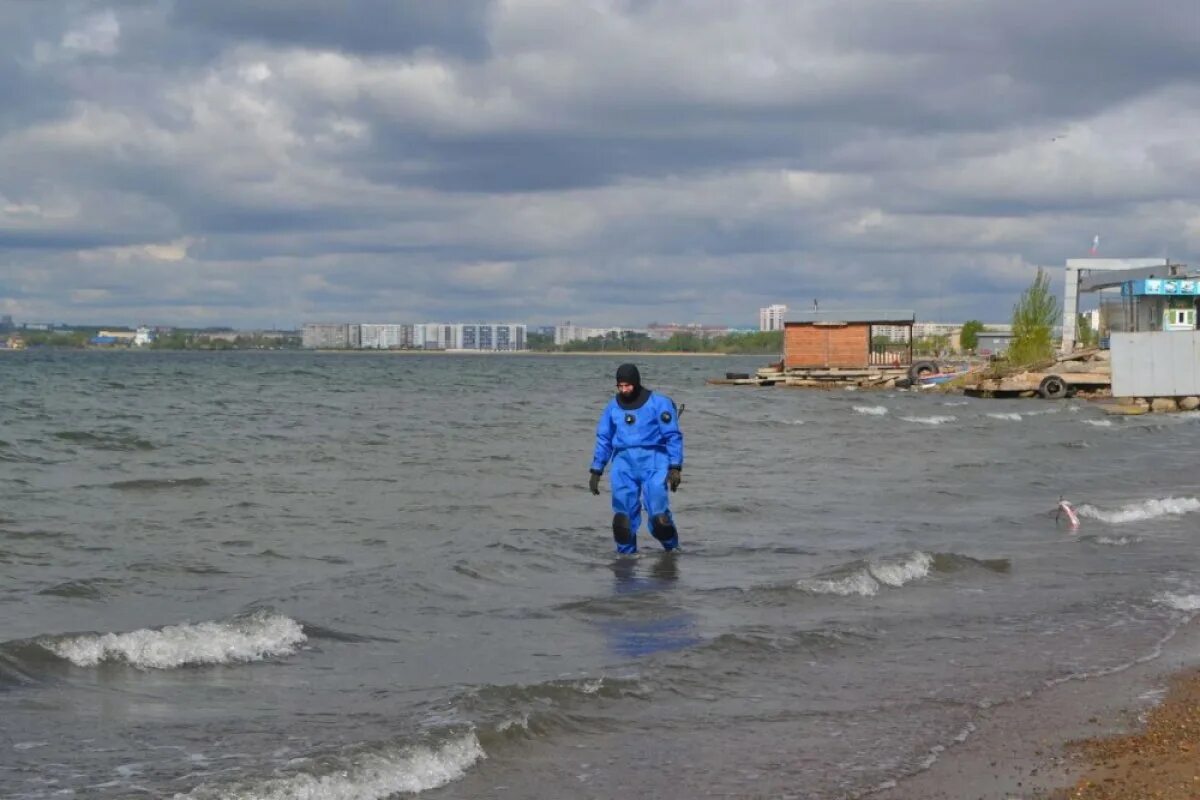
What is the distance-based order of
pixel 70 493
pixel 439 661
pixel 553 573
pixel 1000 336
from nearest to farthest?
pixel 439 661 → pixel 553 573 → pixel 70 493 → pixel 1000 336

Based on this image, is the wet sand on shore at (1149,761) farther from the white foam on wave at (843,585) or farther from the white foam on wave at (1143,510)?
the white foam on wave at (1143,510)

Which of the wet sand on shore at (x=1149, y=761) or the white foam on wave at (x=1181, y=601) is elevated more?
the wet sand on shore at (x=1149, y=761)

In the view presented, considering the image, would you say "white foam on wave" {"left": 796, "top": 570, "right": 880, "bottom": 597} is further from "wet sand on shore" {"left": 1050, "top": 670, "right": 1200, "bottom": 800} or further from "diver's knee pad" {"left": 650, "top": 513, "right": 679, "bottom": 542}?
"wet sand on shore" {"left": 1050, "top": 670, "right": 1200, "bottom": 800}

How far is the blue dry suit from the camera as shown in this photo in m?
12.5

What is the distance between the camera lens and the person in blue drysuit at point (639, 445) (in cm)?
1252

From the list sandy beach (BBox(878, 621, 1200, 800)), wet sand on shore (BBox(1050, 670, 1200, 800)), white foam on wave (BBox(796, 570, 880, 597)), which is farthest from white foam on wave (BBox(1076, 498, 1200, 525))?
wet sand on shore (BBox(1050, 670, 1200, 800))

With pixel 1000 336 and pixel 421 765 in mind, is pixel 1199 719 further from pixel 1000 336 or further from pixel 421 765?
pixel 1000 336

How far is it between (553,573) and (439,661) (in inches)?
151

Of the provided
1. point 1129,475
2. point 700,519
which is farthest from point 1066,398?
point 700,519

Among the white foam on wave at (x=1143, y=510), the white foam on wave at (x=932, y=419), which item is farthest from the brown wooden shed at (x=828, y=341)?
the white foam on wave at (x=1143, y=510)

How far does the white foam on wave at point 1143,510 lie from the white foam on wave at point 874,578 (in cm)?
507

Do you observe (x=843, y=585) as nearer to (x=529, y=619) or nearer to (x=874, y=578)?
(x=874, y=578)

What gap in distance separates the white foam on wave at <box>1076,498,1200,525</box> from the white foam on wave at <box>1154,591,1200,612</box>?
5.35m

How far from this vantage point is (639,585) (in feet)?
38.8
